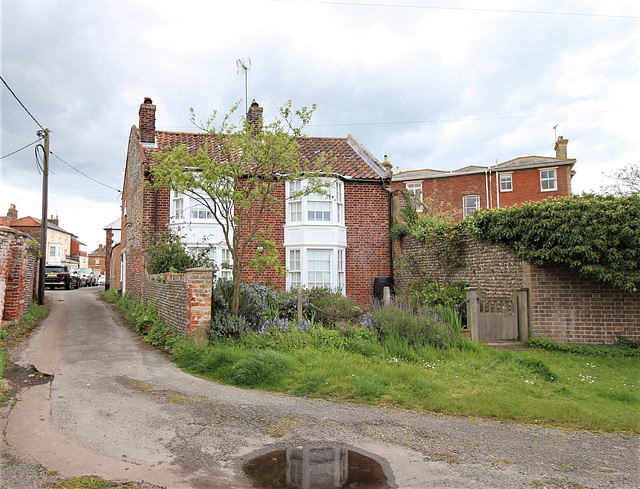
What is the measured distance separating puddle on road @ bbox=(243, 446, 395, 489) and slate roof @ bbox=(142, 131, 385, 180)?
44.1ft

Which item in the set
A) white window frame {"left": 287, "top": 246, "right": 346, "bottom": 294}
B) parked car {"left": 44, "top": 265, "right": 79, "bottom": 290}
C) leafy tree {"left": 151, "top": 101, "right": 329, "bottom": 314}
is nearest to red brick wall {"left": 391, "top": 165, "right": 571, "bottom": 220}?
white window frame {"left": 287, "top": 246, "right": 346, "bottom": 294}

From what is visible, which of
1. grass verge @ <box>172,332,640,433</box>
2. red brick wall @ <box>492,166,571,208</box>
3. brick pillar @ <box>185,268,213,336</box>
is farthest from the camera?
red brick wall @ <box>492,166,571,208</box>

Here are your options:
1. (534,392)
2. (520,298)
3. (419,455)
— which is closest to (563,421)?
(534,392)

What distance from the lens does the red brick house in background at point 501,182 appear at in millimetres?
30688

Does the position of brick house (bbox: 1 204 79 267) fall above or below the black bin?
above

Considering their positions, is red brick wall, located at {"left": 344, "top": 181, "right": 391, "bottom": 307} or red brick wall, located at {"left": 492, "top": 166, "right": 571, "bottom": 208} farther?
red brick wall, located at {"left": 492, "top": 166, "right": 571, "bottom": 208}

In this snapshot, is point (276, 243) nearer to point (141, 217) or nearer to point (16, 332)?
point (141, 217)

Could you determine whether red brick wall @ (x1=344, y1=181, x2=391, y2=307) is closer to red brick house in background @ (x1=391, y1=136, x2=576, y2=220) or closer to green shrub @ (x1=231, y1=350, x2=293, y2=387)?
green shrub @ (x1=231, y1=350, x2=293, y2=387)

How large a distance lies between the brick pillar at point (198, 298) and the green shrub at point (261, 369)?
6.35 feet

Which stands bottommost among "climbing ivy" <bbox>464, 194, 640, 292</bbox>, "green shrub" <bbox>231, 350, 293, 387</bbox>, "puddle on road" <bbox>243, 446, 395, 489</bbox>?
"puddle on road" <bbox>243, 446, 395, 489</bbox>

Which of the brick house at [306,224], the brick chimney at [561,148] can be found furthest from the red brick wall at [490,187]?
the brick house at [306,224]

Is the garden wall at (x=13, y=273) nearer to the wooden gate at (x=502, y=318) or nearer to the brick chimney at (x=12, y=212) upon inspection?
the wooden gate at (x=502, y=318)

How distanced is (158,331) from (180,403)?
16.7 feet

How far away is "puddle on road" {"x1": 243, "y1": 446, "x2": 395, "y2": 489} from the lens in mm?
3949
